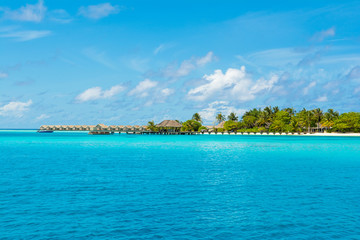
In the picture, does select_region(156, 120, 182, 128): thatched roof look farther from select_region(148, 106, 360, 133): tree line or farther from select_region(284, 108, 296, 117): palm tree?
select_region(284, 108, 296, 117): palm tree

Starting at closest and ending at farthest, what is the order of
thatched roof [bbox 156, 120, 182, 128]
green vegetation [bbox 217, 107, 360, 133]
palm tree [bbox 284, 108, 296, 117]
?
1. green vegetation [bbox 217, 107, 360, 133]
2. palm tree [bbox 284, 108, 296, 117]
3. thatched roof [bbox 156, 120, 182, 128]

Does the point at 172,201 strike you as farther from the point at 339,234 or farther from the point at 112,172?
the point at 112,172

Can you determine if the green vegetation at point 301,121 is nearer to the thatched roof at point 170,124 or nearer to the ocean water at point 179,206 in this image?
the thatched roof at point 170,124

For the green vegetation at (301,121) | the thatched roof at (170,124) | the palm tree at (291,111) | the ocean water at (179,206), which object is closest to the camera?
the ocean water at (179,206)

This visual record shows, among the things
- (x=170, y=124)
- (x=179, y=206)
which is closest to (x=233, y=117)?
(x=170, y=124)

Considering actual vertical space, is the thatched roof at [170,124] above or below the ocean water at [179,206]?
above

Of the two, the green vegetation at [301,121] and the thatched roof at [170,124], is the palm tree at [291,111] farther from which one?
the thatched roof at [170,124]

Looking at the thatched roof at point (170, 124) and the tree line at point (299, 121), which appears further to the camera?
the thatched roof at point (170, 124)

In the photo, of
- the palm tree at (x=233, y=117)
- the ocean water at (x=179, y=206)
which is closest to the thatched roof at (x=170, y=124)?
the palm tree at (x=233, y=117)

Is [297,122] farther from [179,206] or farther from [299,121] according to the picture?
[179,206]

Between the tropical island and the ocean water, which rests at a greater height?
the tropical island

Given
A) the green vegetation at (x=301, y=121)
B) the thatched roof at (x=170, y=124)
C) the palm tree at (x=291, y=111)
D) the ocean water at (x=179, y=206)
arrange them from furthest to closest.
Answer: the thatched roof at (x=170, y=124), the palm tree at (x=291, y=111), the green vegetation at (x=301, y=121), the ocean water at (x=179, y=206)

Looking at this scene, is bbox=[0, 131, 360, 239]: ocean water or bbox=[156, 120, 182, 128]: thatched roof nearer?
bbox=[0, 131, 360, 239]: ocean water

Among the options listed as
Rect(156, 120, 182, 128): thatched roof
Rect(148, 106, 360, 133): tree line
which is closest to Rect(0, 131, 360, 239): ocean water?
Rect(148, 106, 360, 133): tree line
